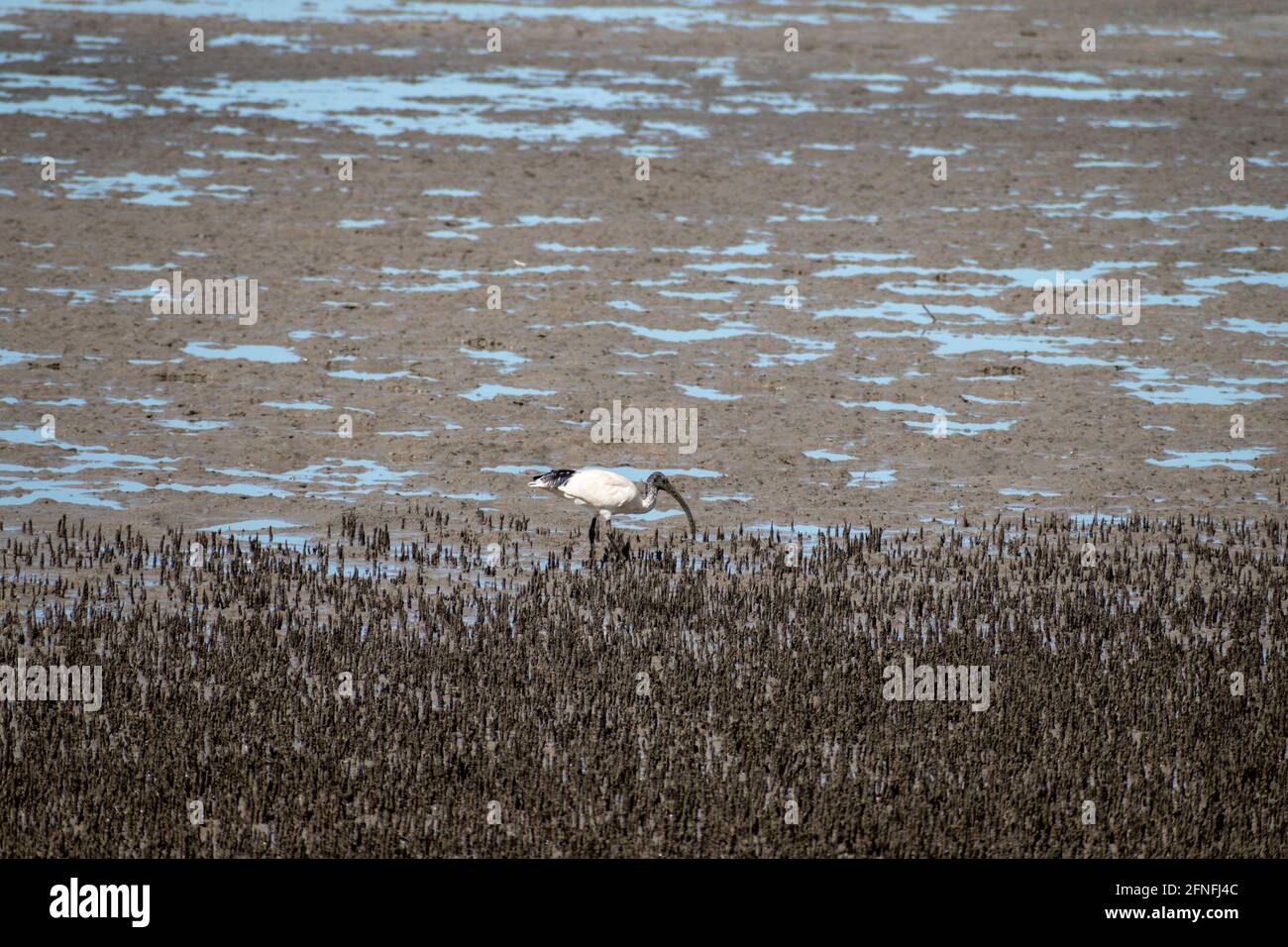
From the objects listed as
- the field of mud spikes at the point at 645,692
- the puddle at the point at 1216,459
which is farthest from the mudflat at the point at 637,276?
the field of mud spikes at the point at 645,692

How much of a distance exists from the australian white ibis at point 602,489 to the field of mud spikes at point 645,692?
34 cm

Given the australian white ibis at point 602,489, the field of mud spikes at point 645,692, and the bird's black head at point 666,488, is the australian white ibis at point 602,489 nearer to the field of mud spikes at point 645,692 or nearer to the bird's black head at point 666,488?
the bird's black head at point 666,488

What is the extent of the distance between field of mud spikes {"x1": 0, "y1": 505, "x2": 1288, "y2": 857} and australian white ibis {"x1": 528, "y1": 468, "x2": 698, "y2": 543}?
336 mm

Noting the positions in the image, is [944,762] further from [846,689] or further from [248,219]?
[248,219]

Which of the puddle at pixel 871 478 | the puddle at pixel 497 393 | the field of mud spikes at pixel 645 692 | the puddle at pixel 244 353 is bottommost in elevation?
the field of mud spikes at pixel 645 692

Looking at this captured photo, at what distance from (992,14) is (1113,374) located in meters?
26.9

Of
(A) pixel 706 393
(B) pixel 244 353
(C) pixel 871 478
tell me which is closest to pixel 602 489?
(C) pixel 871 478

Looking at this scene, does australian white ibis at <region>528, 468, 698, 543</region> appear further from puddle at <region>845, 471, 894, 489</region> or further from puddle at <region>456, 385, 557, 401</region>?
puddle at <region>456, 385, 557, 401</region>

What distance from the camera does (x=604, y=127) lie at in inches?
1101

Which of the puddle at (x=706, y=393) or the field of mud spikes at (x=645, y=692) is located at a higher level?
the puddle at (x=706, y=393)

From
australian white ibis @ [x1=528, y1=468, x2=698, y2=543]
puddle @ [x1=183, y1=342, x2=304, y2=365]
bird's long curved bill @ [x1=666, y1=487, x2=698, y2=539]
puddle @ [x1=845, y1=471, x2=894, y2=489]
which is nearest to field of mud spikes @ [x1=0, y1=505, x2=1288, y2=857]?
bird's long curved bill @ [x1=666, y1=487, x2=698, y2=539]

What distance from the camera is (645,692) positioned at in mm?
9727

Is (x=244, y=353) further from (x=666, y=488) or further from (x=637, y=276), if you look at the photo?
(x=666, y=488)

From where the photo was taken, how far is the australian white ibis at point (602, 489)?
40.2ft
